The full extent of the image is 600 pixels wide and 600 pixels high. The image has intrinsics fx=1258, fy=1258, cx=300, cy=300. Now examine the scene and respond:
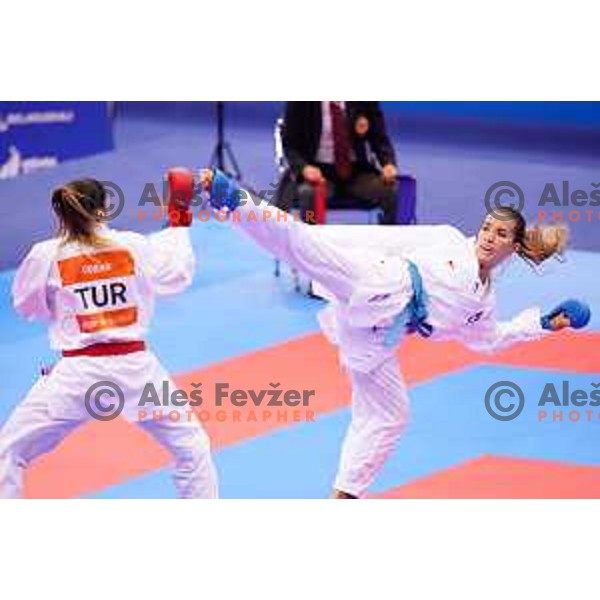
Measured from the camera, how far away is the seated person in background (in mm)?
7113

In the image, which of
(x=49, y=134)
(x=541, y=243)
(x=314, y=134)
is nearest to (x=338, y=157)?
(x=314, y=134)

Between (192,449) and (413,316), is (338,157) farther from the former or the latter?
(192,449)

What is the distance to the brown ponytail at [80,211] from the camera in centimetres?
530

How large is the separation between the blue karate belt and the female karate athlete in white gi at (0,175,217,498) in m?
0.93

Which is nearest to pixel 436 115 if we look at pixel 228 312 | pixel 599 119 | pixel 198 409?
pixel 599 119

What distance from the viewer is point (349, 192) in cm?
732

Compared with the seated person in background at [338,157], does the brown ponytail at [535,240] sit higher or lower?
lower

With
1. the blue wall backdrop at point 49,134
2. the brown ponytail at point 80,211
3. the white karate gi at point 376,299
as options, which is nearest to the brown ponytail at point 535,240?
the white karate gi at point 376,299

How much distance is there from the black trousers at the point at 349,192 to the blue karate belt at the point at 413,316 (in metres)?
1.45

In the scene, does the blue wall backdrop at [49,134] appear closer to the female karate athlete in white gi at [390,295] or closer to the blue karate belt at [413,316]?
the female karate athlete in white gi at [390,295]

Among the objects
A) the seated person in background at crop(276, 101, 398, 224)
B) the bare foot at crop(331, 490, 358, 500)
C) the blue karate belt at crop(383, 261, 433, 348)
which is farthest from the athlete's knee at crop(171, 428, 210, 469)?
the seated person in background at crop(276, 101, 398, 224)

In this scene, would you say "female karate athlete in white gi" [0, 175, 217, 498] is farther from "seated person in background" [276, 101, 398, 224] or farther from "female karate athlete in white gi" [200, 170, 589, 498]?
"seated person in background" [276, 101, 398, 224]

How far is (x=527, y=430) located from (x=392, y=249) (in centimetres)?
146

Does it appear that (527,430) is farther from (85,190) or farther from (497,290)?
(85,190)
